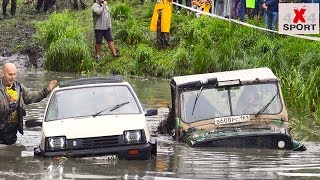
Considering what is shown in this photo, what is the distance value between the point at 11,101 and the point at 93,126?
7.13 ft

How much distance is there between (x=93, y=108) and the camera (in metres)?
12.9

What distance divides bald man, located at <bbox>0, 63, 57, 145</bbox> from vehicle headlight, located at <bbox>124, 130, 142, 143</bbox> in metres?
2.36

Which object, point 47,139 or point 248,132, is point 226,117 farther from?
point 47,139

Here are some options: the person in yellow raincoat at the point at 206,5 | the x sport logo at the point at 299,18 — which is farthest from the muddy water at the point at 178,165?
the person in yellow raincoat at the point at 206,5

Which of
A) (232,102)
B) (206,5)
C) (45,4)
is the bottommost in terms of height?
(232,102)

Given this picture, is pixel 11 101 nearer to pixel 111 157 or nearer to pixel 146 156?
pixel 111 157

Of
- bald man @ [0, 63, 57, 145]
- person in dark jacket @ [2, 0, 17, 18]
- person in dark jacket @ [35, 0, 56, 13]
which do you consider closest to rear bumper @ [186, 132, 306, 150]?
bald man @ [0, 63, 57, 145]

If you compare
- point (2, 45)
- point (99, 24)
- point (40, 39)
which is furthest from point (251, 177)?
point (2, 45)

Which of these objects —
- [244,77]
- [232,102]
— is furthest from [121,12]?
[232,102]

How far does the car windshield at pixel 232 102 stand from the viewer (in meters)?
13.9

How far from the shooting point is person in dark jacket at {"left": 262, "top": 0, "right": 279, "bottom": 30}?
23.2 m

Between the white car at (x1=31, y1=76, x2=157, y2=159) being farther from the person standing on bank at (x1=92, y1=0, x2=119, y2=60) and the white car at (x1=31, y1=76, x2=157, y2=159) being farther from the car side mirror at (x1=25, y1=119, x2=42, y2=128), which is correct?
the person standing on bank at (x1=92, y1=0, x2=119, y2=60)

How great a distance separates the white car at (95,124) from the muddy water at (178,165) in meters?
0.15

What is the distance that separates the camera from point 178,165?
12172 millimetres
